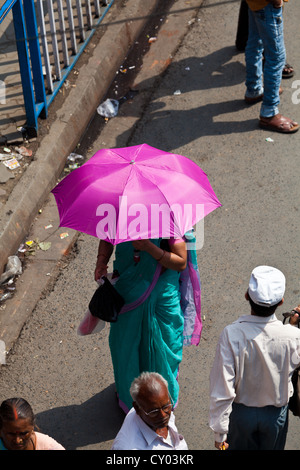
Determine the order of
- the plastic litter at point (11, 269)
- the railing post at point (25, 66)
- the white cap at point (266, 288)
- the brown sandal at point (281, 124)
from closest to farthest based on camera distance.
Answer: the white cap at point (266, 288), the plastic litter at point (11, 269), the railing post at point (25, 66), the brown sandal at point (281, 124)

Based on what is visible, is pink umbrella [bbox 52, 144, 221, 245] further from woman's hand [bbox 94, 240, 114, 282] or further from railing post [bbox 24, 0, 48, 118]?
railing post [bbox 24, 0, 48, 118]

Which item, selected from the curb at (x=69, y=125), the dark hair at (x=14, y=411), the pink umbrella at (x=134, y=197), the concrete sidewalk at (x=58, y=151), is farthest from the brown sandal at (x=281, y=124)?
the dark hair at (x=14, y=411)

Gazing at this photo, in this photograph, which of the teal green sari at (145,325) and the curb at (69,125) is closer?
the teal green sari at (145,325)

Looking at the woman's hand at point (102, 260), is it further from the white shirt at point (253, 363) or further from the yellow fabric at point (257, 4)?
the yellow fabric at point (257, 4)

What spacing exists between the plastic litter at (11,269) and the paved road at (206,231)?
12.2 inches

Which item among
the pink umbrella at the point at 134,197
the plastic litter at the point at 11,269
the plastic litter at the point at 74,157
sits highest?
the pink umbrella at the point at 134,197

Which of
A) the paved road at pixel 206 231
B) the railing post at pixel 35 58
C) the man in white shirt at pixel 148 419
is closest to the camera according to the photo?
the man in white shirt at pixel 148 419

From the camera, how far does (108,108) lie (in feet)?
23.8

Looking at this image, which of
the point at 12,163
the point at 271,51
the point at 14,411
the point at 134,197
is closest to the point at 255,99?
the point at 271,51

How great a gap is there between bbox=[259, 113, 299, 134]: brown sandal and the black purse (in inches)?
122

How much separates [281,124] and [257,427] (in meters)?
3.58

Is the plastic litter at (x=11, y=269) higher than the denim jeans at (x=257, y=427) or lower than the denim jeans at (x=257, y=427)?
lower

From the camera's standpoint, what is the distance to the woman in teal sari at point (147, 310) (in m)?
4.21
